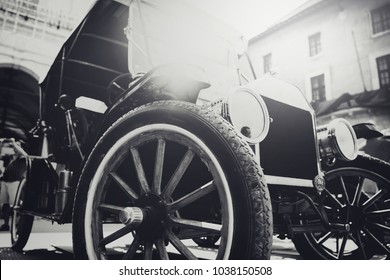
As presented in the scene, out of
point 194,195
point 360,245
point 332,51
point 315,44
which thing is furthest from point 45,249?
point 332,51

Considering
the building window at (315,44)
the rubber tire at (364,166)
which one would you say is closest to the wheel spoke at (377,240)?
the rubber tire at (364,166)

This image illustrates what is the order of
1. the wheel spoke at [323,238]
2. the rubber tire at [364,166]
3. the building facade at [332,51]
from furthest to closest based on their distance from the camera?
1. the building facade at [332,51]
2. the wheel spoke at [323,238]
3. the rubber tire at [364,166]

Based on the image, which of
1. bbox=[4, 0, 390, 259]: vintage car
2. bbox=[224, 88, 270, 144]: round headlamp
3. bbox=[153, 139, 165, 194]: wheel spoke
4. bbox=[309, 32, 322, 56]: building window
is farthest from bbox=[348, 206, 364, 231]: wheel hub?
bbox=[309, 32, 322, 56]: building window

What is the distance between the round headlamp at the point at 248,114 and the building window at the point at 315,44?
7.39 feet

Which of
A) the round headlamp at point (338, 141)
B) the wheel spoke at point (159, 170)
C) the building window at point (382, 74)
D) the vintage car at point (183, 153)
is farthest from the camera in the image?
the building window at point (382, 74)

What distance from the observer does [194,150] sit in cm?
83

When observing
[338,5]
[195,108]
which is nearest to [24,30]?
[195,108]

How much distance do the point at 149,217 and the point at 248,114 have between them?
524mm

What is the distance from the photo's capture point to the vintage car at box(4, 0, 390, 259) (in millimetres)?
794

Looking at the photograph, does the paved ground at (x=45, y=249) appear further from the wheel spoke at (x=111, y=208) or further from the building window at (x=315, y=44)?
the building window at (x=315, y=44)

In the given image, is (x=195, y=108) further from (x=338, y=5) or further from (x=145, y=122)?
(x=338, y=5)

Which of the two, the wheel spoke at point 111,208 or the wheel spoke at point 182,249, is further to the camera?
the wheel spoke at point 111,208

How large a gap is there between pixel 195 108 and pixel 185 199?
26 cm

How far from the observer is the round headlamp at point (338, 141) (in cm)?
143
